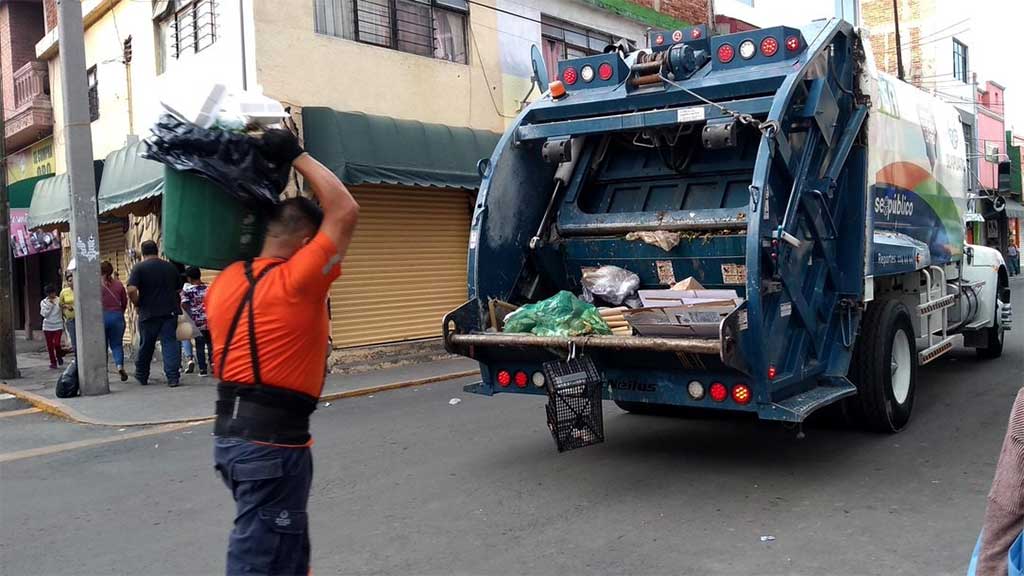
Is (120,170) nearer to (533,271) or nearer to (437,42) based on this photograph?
(437,42)

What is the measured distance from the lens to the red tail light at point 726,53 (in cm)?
595

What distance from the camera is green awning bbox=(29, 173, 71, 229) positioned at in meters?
14.2

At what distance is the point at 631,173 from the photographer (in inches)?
264

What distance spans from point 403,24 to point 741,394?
376 inches

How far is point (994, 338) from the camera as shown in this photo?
10.4m

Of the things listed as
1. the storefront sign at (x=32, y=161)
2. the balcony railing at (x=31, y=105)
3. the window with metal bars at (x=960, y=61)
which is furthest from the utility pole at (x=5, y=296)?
the window with metal bars at (x=960, y=61)

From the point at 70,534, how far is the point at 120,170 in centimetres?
917

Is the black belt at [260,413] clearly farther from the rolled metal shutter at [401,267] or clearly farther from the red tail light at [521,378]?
the rolled metal shutter at [401,267]

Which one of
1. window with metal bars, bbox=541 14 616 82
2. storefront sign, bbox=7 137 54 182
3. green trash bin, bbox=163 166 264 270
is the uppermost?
window with metal bars, bbox=541 14 616 82

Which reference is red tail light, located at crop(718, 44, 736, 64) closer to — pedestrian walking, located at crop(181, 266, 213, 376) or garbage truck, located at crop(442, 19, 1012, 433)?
garbage truck, located at crop(442, 19, 1012, 433)

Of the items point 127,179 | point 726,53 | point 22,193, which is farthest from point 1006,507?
point 22,193

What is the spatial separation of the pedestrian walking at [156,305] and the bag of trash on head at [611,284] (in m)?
6.58

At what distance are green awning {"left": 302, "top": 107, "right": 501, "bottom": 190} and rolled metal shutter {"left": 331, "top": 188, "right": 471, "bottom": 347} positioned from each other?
91 cm

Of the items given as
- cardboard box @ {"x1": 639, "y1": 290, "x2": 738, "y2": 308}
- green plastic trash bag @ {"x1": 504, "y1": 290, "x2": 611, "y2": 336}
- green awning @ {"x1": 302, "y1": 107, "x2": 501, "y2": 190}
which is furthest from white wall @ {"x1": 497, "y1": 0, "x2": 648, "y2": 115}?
cardboard box @ {"x1": 639, "y1": 290, "x2": 738, "y2": 308}
